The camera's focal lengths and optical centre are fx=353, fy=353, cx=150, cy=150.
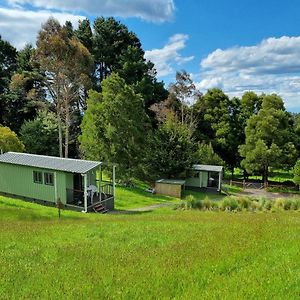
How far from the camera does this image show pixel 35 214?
64.8 feet

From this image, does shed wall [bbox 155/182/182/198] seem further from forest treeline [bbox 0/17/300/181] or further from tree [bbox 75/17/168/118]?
tree [bbox 75/17/168/118]

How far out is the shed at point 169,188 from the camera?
34344 mm

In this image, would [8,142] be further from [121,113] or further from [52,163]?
[121,113]

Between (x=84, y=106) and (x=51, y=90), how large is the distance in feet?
23.8

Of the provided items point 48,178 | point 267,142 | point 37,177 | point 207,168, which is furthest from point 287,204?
point 267,142

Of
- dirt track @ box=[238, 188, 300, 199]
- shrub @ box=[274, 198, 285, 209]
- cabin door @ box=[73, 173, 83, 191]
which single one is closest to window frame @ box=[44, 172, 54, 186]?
cabin door @ box=[73, 173, 83, 191]

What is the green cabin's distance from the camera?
24406 mm

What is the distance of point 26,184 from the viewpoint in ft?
84.8

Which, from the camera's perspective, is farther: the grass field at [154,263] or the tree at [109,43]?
the tree at [109,43]

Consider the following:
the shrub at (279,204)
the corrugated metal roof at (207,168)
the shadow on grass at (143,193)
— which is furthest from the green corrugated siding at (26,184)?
the corrugated metal roof at (207,168)

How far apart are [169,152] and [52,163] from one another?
49.2ft

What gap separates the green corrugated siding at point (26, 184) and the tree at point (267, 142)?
26.3m

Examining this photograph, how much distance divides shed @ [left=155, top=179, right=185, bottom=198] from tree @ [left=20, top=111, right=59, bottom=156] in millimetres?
15057

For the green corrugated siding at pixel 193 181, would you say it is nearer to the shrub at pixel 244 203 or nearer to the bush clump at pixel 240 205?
the bush clump at pixel 240 205
